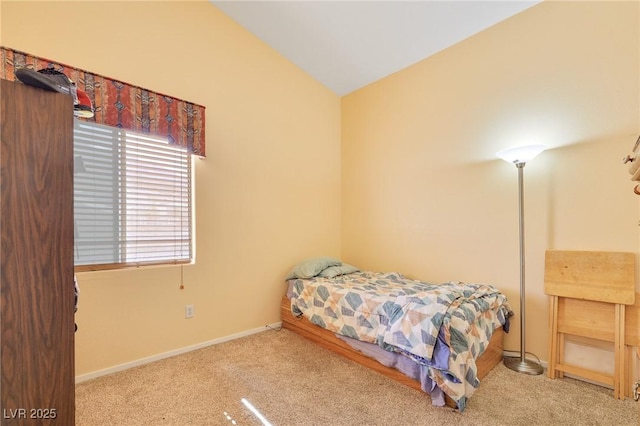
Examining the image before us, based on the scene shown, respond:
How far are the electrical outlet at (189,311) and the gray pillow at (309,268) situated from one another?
97 centimetres

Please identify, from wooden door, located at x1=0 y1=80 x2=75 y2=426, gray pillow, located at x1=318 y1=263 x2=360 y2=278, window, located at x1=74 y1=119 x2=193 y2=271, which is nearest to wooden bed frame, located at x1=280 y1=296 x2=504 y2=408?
gray pillow, located at x1=318 y1=263 x2=360 y2=278

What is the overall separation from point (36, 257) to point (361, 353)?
2.02 metres

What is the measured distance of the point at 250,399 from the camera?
1744mm

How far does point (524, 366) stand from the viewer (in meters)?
2.08

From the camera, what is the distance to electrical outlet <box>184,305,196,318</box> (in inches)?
95.4

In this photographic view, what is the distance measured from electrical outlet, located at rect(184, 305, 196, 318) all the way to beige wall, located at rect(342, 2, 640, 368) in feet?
6.48

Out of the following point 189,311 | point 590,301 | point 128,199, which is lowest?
point 189,311

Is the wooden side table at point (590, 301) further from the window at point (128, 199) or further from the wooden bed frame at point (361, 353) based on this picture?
the window at point (128, 199)

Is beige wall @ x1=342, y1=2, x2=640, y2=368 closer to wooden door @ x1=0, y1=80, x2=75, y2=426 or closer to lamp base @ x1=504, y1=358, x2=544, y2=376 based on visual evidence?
lamp base @ x1=504, y1=358, x2=544, y2=376

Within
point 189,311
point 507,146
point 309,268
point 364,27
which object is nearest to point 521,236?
point 507,146

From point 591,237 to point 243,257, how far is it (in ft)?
9.28

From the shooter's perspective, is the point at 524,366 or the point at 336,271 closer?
the point at 524,366

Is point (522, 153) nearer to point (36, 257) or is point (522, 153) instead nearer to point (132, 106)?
point (36, 257)

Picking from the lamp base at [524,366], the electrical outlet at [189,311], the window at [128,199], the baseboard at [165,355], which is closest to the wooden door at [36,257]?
the window at [128,199]
